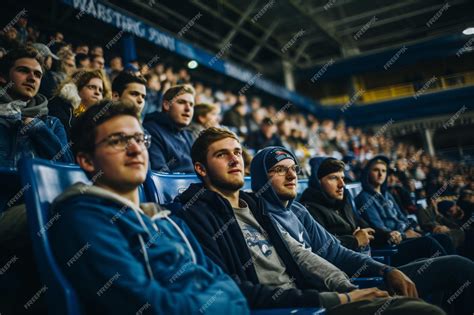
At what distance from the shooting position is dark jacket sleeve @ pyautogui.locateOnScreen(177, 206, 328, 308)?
3.75 feet

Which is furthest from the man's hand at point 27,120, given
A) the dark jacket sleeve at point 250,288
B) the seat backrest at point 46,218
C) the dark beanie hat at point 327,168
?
the dark beanie hat at point 327,168

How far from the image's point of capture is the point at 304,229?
1902 mm

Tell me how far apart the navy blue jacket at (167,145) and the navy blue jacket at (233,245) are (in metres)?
0.99

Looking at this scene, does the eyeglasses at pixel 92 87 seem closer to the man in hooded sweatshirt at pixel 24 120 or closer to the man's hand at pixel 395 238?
the man in hooded sweatshirt at pixel 24 120

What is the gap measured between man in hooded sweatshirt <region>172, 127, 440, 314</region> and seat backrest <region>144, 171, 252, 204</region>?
181mm

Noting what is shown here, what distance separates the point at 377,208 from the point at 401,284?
6.23 feet

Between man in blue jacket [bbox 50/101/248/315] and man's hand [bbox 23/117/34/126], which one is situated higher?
man's hand [bbox 23/117/34/126]

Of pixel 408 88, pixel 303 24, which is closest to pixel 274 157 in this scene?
pixel 303 24

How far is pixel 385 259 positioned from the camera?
7.80ft

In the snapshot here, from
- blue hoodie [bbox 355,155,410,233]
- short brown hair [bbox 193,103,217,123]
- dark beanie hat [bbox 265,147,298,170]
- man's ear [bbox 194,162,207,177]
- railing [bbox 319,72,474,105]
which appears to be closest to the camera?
man's ear [bbox 194,162,207,177]

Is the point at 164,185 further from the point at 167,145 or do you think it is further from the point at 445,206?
the point at 445,206

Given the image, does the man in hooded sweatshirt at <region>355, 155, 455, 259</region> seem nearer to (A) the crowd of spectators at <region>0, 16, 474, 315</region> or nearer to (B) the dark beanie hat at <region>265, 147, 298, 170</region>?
(A) the crowd of spectators at <region>0, 16, 474, 315</region>

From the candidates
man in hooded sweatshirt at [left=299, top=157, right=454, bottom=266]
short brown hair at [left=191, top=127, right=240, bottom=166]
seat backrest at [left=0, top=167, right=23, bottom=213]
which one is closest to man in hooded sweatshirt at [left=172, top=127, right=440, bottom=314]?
short brown hair at [left=191, top=127, right=240, bottom=166]

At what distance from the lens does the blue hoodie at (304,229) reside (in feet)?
5.68
